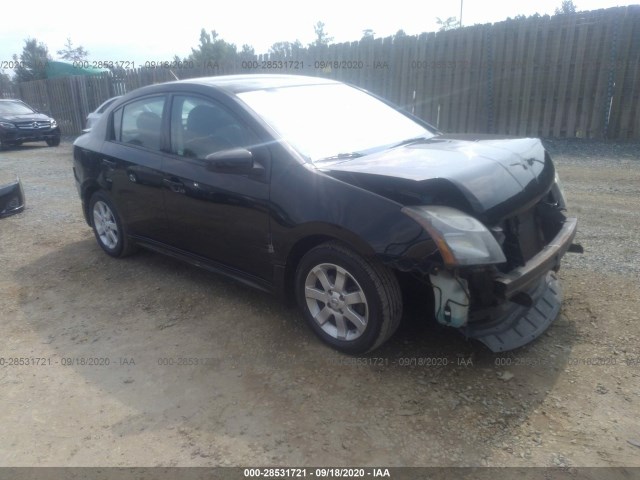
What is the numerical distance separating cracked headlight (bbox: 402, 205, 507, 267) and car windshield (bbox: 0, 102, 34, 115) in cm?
1713

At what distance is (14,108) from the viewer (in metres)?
16.2

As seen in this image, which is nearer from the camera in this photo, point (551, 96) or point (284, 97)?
point (284, 97)

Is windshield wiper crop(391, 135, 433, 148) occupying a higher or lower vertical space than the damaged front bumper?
higher

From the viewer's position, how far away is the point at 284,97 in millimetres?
3951

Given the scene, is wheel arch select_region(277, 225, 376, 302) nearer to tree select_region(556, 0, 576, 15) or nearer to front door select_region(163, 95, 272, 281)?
front door select_region(163, 95, 272, 281)

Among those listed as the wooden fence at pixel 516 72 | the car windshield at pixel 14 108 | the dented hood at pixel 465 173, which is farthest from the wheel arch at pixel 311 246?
the car windshield at pixel 14 108

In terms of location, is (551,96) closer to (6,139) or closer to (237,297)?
(237,297)

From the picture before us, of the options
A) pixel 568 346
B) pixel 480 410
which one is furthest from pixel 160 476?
pixel 568 346

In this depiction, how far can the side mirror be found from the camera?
3.34 m

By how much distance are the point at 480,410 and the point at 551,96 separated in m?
9.09

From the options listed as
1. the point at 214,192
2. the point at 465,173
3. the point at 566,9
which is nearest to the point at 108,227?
the point at 214,192

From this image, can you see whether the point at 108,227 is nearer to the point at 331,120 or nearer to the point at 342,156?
the point at 331,120

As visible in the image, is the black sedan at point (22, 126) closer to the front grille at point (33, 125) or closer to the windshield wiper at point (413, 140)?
the front grille at point (33, 125)

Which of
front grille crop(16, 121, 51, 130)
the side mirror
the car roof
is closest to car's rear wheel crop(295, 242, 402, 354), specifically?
the side mirror
